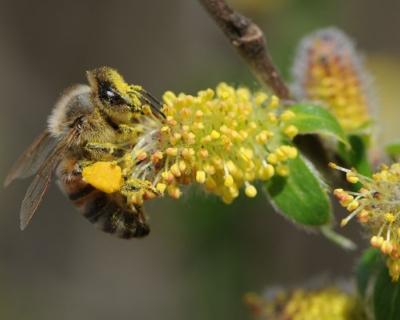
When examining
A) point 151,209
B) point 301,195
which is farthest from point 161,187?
A: point 151,209

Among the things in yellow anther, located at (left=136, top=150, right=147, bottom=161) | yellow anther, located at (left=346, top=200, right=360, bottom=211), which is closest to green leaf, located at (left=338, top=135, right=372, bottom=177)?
yellow anther, located at (left=346, top=200, right=360, bottom=211)

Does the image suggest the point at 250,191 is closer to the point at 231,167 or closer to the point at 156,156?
the point at 231,167

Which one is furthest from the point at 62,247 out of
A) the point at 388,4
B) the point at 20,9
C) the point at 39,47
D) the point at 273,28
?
the point at 388,4

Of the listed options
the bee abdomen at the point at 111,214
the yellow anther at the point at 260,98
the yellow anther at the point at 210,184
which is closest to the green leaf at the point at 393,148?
the yellow anther at the point at 260,98

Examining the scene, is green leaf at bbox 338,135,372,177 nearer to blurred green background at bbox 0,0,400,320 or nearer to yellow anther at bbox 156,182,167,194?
yellow anther at bbox 156,182,167,194

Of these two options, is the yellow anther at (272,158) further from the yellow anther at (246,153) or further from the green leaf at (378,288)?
the green leaf at (378,288)
